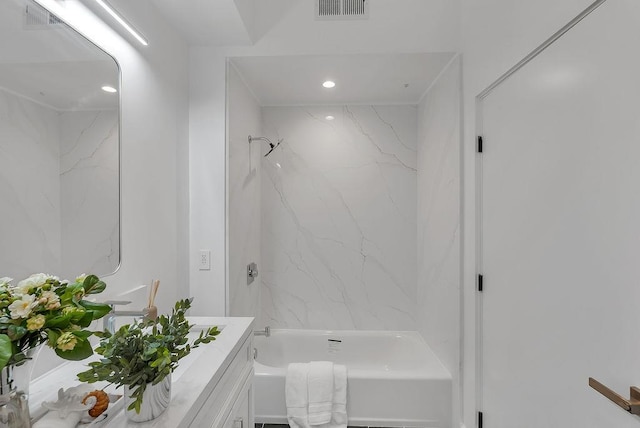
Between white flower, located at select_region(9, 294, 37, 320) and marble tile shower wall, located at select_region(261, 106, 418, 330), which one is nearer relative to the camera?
white flower, located at select_region(9, 294, 37, 320)

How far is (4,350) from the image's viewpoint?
0.53 metres

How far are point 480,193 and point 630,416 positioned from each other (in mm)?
1059

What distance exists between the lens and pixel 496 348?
1.59 metres

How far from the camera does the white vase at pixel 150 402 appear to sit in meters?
0.74

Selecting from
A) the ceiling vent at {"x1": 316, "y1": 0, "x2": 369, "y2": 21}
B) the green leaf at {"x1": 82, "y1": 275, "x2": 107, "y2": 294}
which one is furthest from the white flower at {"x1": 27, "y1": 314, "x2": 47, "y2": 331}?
the ceiling vent at {"x1": 316, "y1": 0, "x2": 369, "y2": 21}

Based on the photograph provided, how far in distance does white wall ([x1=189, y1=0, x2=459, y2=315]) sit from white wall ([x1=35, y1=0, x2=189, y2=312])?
2.8 inches

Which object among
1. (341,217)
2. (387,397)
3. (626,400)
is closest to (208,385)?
(626,400)

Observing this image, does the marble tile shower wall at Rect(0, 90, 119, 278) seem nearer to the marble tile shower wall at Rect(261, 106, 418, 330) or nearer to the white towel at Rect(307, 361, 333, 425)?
the white towel at Rect(307, 361, 333, 425)

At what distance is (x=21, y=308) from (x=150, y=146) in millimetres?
1155

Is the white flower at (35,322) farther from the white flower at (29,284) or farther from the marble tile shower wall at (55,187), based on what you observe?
the marble tile shower wall at (55,187)

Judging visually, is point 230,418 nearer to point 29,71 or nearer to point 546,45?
point 29,71

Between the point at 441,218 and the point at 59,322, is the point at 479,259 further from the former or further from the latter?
the point at 59,322

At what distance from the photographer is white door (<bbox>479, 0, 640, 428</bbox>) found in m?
0.91

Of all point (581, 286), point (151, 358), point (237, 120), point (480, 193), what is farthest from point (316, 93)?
point (151, 358)
